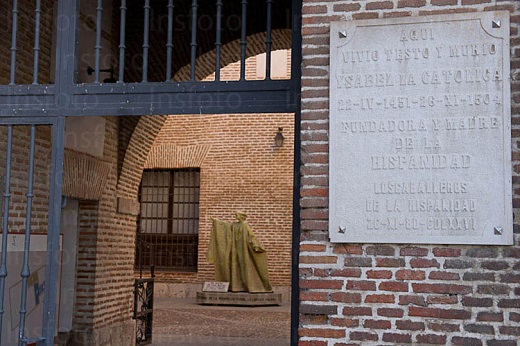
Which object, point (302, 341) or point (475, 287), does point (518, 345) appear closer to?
point (475, 287)

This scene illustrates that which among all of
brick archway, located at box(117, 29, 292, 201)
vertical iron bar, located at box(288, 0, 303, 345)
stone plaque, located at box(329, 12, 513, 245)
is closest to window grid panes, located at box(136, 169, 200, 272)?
brick archway, located at box(117, 29, 292, 201)

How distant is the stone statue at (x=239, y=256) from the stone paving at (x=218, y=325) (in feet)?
2.08

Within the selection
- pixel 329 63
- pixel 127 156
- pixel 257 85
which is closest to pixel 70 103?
pixel 257 85

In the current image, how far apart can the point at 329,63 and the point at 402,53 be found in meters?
0.44

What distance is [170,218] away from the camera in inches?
717

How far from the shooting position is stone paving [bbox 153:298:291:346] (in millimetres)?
11125

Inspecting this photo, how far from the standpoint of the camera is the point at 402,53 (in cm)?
440

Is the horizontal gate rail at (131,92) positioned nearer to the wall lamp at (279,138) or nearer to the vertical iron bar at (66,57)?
the vertical iron bar at (66,57)

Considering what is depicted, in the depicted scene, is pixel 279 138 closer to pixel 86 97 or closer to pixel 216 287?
pixel 216 287

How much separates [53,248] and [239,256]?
11.5 meters

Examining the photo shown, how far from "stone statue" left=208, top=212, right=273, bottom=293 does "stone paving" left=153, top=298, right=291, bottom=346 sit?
633 mm

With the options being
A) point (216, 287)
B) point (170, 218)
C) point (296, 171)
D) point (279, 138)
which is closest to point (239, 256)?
point (216, 287)

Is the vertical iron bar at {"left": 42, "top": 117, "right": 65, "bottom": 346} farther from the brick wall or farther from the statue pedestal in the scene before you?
the statue pedestal

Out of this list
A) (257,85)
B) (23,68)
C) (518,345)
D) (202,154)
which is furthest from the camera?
(202,154)
